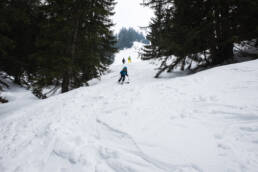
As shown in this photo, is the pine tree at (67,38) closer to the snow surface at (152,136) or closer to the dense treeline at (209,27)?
the snow surface at (152,136)

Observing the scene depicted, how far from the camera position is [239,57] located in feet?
30.6

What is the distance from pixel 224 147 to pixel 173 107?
1.84 metres

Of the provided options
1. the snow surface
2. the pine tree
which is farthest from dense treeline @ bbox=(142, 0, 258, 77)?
the pine tree

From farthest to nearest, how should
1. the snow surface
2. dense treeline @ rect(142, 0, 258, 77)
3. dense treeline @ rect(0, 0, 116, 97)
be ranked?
dense treeline @ rect(0, 0, 116, 97)
dense treeline @ rect(142, 0, 258, 77)
the snow surface

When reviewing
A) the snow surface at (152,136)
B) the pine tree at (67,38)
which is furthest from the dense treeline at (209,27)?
the pine tree at (67,38)

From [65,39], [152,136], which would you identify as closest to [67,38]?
[65,39]

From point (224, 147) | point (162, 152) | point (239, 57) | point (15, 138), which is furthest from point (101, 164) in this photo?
point (239, 57)

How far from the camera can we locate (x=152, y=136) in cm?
301

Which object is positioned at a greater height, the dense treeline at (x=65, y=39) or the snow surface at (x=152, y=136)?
the dense treeline at (x=65, y=39)

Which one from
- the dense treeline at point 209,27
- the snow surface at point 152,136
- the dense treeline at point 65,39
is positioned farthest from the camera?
the dense treeline at point 65,39

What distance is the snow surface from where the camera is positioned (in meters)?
2.33

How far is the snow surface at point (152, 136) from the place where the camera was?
2.33 m

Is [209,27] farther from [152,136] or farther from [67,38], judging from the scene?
[67,38]

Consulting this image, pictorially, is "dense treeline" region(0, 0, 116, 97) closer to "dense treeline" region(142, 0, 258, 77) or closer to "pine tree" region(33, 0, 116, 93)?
"pine tree" region(33, 0, 116, 93)
